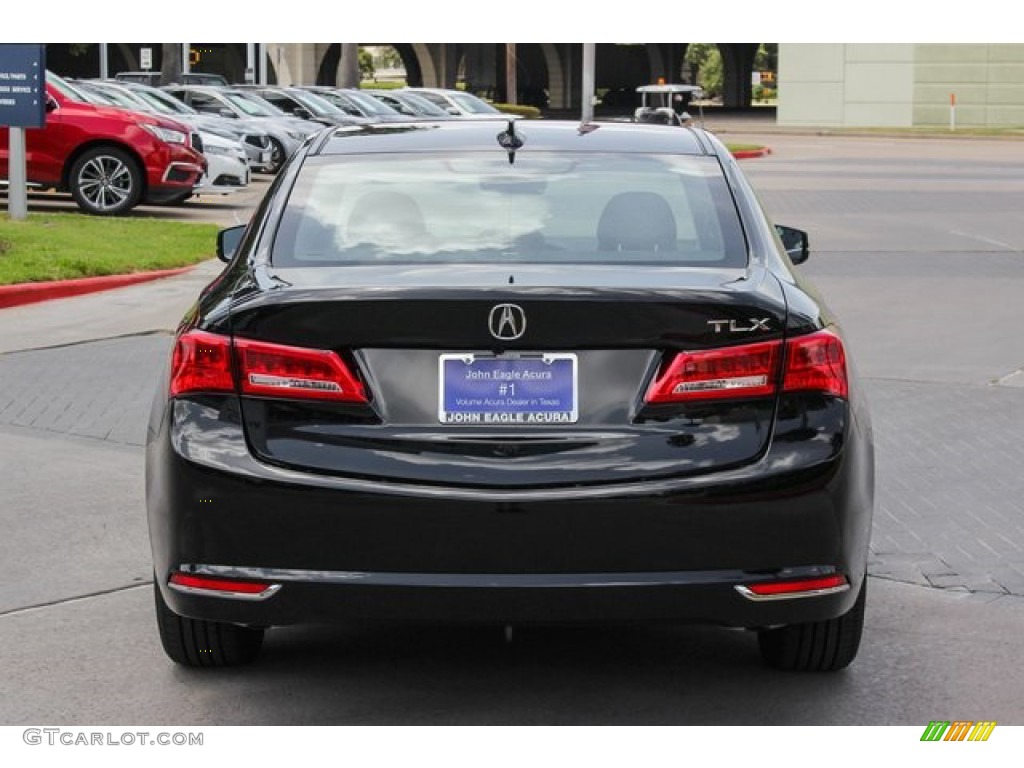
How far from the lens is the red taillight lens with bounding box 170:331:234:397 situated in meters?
4.76

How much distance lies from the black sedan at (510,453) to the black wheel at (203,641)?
0.41 metres

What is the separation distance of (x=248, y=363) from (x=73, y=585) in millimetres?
2054

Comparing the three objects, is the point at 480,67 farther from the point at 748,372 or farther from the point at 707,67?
the point at 748,372

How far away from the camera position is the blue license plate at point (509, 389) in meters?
4.62

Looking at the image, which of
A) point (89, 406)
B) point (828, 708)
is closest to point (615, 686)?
point (828, 708)

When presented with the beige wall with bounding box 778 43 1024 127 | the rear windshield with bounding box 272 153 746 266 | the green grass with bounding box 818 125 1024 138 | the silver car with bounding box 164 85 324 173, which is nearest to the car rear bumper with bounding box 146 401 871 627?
the rear windshield with bounding box 272 153 746 266

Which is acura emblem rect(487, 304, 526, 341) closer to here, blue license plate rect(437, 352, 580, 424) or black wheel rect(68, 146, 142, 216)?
blue license plate rect(437, 352, 580, 424)

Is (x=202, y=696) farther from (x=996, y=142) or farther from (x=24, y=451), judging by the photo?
(x=996, y=142)

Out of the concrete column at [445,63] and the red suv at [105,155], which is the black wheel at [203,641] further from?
the concrete column at [445,63]

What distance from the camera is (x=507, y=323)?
464 cm

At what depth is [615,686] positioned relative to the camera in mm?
5320

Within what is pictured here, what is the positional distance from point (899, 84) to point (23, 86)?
54.6 m

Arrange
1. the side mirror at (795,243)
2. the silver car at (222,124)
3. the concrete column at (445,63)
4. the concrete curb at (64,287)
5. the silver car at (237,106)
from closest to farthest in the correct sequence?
the side mirror at (795,243)
the concrete curb at (64,287)
the silver car at (222,124)
the silver car at (237,106)
the concrete column at (445,63)
